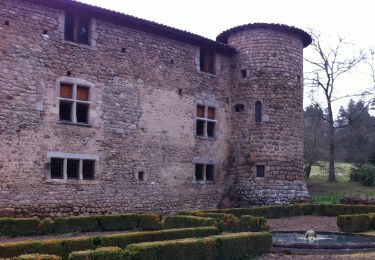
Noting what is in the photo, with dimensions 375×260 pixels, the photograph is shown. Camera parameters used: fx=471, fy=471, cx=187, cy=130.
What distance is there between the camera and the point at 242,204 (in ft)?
73.2

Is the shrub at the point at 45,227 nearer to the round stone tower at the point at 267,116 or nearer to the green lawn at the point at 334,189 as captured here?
the round stone tower at the point at 267,116

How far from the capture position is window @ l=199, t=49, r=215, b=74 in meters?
22.7

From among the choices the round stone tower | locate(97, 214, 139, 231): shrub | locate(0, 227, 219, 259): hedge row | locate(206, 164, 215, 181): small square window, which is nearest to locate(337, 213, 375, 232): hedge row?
locate(0, 227, 219, 259): hedge row

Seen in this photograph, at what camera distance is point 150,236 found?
10.9 meters

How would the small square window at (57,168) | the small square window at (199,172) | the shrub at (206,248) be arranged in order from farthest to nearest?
the small square window at (199,172) < the small square window at (57,168) < the shrub at (206,248)

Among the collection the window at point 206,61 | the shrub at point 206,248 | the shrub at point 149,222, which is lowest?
the shrub at point 149,222

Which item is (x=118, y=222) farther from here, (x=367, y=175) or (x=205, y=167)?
(x=367, y=175)

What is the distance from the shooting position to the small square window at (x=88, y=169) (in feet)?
58.3

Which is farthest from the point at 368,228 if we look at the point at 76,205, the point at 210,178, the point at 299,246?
the point at 76,205

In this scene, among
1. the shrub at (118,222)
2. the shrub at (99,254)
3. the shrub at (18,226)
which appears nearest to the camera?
the shrub at (99,254)

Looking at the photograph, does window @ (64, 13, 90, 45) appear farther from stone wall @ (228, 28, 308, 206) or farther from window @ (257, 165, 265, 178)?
window @ (257, 165, 265, 178)

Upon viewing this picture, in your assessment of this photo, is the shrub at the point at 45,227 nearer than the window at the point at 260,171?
Yes

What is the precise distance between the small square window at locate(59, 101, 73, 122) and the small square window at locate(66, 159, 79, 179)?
157 centimetres

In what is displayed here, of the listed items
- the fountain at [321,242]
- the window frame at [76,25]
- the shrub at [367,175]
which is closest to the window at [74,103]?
the window frame at [76,25]
